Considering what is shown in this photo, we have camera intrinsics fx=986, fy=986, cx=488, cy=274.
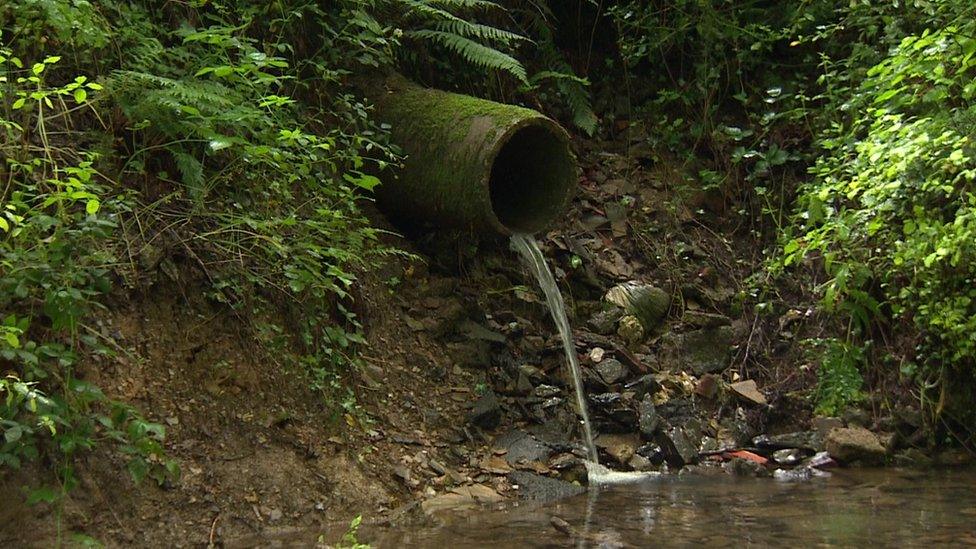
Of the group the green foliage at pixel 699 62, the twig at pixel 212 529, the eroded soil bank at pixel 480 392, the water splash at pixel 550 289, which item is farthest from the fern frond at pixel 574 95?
the twig at pixel 212 529

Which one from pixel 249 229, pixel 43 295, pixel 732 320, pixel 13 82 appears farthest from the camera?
pixel 732 320

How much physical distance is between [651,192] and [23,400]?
569 cm

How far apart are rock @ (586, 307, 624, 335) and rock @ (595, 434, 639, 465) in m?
1.04

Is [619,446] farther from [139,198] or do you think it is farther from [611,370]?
[139,198]

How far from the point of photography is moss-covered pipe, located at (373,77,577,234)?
19.0ft

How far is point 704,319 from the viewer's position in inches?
281

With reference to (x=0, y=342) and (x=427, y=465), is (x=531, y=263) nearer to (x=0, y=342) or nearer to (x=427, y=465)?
(x=427, y=465)

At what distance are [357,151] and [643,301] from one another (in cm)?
241

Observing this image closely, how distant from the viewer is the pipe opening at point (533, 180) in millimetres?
6215

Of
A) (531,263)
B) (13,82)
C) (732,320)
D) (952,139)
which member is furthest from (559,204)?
(13,82)

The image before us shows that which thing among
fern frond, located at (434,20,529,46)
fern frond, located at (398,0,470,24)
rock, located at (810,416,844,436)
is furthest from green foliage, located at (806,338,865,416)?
fern frond, located at (398,0,470,24)

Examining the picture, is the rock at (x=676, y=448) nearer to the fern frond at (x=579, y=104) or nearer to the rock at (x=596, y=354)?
the rock at (x=596, y=354)

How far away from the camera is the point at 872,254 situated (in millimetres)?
A: 6258

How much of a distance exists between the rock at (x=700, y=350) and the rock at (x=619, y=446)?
1036mm
